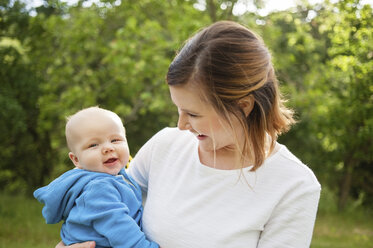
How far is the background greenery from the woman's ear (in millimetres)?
5210

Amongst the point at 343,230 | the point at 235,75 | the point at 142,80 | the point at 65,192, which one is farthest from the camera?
the point at 142,80

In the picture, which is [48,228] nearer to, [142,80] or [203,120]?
[142,80]

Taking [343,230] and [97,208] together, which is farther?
[343,230]

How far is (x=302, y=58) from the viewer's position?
10055mm

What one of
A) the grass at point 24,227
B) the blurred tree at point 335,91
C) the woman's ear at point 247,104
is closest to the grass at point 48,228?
the grass at point 24,227

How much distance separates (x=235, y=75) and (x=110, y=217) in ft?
2.70

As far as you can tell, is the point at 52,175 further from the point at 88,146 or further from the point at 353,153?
the point at 88,146

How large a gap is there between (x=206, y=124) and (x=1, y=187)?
26.5ft

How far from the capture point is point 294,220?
5.65ft

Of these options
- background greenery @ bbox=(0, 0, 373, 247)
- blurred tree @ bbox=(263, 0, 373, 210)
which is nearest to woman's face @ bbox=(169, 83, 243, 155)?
background greenery @ bbox=(0, 0, 373, 247)

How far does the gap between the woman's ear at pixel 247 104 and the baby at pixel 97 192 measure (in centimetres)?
66

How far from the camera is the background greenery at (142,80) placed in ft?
22.4

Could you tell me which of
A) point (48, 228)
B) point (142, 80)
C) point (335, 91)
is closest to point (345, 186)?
point (335, 91)

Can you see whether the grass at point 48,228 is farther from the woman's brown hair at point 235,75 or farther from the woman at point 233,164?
the woman's brown hair at point 235,75
